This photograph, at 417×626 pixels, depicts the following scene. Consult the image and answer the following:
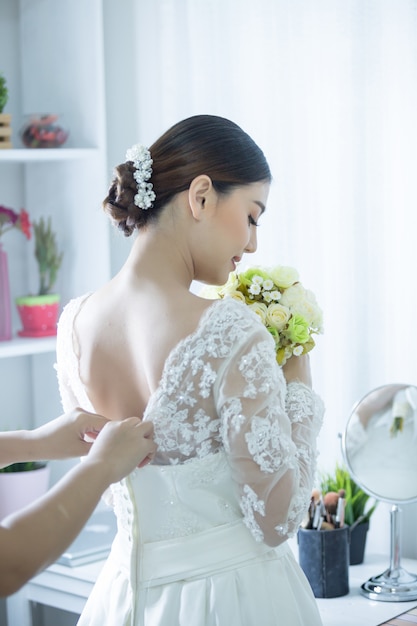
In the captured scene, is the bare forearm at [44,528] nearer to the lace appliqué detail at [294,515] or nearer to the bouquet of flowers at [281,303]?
Answer: the lace appliqué detail at [294,515]

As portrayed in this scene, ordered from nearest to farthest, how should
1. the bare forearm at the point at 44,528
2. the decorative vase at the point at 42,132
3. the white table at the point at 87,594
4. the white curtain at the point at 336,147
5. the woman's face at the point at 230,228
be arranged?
the bare forearm at the point at 44,528
the woman's face at the point at 230,228
the white table at the point at 87,594
the white curtain at the point at 336,147
the decorative vase at the point at 42,132

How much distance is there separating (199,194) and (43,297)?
141 cm

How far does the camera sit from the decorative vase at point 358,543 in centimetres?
224

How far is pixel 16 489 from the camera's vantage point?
2.64m

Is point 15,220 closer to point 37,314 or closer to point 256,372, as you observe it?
point 37,314

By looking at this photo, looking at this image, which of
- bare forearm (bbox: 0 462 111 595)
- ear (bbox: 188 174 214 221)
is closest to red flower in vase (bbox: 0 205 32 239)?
ear (bbox: 188 174 214 221)

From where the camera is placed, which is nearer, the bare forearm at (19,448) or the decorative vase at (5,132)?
the bare forearm at (19,448)

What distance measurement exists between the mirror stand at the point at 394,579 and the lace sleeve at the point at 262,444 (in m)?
0.67

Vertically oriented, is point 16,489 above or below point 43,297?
below

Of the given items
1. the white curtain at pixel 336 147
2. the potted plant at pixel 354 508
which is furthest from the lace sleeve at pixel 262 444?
the white curtain at pixel 336 147

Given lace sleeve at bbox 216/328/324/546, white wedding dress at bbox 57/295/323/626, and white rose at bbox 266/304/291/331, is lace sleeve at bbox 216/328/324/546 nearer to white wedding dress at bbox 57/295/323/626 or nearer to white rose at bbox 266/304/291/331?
white wedding dress at bbox 57/295/323/626

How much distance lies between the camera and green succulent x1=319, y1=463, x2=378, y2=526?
2238 mm

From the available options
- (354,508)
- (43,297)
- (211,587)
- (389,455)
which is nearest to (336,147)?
(389,455)

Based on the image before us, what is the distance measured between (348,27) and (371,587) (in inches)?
51.3
